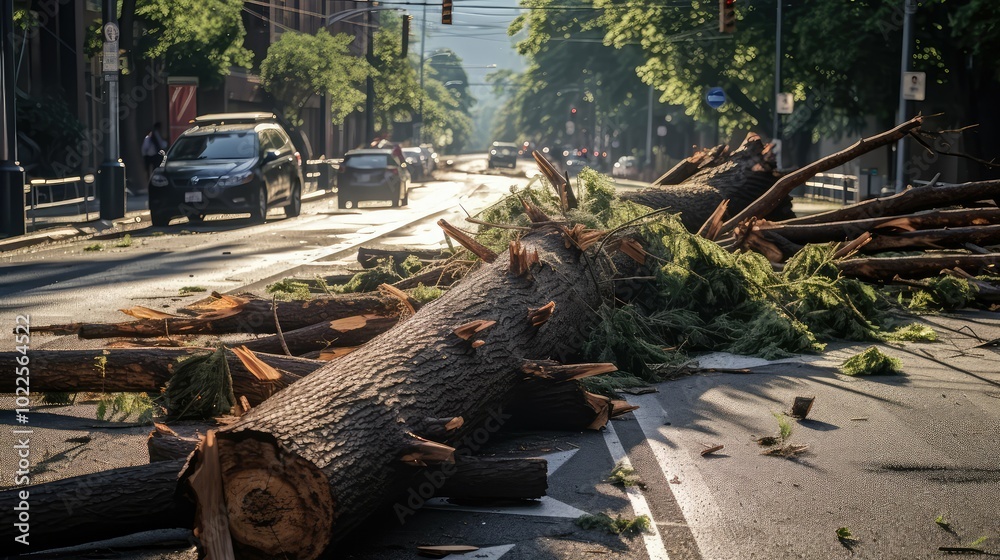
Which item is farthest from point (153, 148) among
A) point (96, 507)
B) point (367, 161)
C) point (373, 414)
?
point (96, 507)

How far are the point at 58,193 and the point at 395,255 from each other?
18173mm

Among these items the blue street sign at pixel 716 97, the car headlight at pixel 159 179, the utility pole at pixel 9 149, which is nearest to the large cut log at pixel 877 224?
the utility pole at pixel 9 149

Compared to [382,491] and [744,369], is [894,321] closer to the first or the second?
[744,369]

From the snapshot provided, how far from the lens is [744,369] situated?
30.1 feet

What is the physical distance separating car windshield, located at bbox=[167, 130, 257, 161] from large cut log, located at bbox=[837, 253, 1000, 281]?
16443 mm

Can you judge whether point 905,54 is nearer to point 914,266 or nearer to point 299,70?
point 914,266

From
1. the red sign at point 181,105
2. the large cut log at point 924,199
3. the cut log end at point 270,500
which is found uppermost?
the red sign at point 181,105

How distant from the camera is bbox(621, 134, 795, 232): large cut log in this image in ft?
44.4

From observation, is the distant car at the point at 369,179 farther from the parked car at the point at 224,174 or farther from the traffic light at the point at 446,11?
the parked car at the point at 224,174

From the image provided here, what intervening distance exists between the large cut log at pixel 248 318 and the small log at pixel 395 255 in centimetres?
288

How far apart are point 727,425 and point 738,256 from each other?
413 centimetres

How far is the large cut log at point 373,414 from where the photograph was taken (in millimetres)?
4578

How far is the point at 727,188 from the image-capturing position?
14.2 m

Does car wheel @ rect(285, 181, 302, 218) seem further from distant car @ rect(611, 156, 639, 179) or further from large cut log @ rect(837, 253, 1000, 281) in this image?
distant car @ rect(611, 156, 639, 179)
